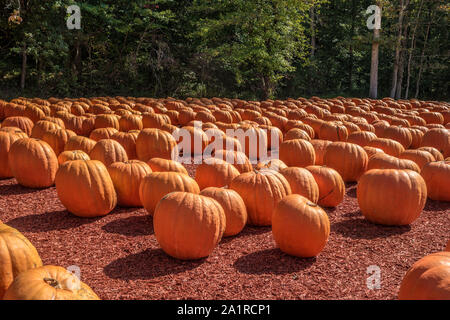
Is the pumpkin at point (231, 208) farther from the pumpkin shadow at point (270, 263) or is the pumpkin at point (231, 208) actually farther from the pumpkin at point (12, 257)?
the pumpkin at point (12, 257)

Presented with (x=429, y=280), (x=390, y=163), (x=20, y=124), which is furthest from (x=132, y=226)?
(x=20, y=124)

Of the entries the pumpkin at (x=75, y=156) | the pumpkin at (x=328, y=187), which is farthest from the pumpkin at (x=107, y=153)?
the pumpkin at (x=328, y=187)

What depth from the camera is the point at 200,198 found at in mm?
3492

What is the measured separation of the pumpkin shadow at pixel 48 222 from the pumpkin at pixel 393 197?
287cm

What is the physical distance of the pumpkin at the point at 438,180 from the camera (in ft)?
16.6

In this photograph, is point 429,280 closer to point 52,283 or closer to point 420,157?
point 52,283

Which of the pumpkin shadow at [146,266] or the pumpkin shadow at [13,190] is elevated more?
the pumpkin shadow at [13,190]

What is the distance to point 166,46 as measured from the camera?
19.5 m

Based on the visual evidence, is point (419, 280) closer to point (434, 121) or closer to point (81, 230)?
point (81, 230)

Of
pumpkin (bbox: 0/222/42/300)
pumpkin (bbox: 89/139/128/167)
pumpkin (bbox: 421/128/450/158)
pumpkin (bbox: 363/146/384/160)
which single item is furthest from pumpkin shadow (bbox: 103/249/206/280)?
pumpkin (bbox: 421/128/450/158)

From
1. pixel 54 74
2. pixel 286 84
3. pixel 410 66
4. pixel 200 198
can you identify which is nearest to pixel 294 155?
pixel 200 198

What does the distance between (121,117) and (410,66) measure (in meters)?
21.9

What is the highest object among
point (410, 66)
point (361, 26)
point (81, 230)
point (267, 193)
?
point (361, 26)

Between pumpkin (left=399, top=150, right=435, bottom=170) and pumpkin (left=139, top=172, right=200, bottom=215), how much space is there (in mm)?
3469
